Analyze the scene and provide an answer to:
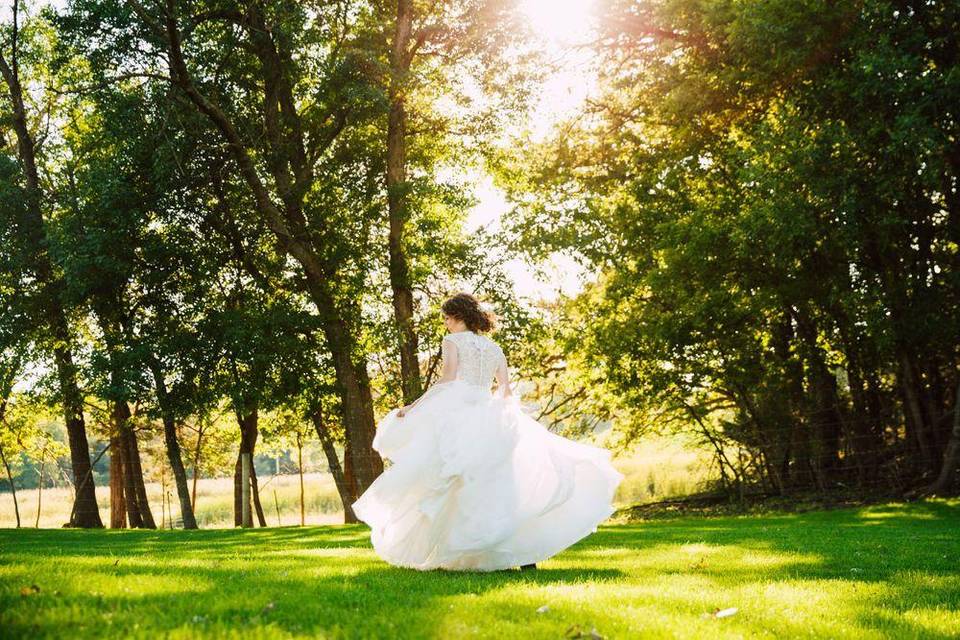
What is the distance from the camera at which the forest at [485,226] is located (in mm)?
17969

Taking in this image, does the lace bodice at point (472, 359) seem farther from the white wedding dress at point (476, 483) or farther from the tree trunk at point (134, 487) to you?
the tree trunk at point (134, 487)

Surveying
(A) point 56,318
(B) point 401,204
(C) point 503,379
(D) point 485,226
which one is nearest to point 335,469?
(B) point 401,204

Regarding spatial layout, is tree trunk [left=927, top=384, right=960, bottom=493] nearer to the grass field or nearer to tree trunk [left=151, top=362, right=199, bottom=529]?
the grass field

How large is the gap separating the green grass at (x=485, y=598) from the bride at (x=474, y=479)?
0.99 ft

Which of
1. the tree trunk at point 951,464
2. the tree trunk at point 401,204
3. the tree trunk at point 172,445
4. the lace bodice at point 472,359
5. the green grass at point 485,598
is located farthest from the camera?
the tree trunk at point 401,204

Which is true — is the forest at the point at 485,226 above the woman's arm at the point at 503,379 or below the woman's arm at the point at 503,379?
above

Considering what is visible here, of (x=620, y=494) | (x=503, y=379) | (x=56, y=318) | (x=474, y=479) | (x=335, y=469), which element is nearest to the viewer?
(x=474, y=479)

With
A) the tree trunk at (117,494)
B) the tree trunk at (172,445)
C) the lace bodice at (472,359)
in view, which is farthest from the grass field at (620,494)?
the lace bodice at (472,359)

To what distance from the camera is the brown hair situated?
25.8ft

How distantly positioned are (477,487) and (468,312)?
1.79 m

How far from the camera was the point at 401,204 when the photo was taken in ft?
70.2

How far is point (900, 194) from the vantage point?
56.1 ft

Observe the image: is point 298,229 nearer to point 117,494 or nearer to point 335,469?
point 335,469

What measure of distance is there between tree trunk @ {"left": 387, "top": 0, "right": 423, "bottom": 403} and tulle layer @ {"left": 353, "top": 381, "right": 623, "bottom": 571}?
→ 42.0 feet
